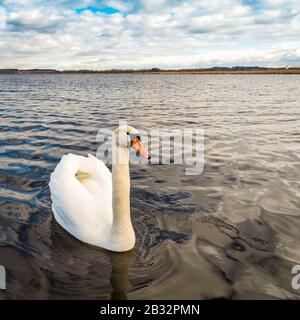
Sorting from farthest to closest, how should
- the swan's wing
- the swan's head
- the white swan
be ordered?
the swan's wing
the white swan
the swan's head

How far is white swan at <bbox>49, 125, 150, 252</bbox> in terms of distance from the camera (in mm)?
5543

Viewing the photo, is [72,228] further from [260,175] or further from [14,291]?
[260,175]

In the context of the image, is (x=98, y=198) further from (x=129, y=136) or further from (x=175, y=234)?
Answer: (x=129, y=136)

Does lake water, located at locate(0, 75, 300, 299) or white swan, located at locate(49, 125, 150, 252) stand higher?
white swan, located at locate(49, 125, 150, 252)

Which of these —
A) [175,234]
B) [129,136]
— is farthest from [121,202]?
[175,234]

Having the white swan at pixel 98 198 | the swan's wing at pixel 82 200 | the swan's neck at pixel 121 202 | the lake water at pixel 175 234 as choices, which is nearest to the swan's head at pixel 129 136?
the white swan at pixel 98 198

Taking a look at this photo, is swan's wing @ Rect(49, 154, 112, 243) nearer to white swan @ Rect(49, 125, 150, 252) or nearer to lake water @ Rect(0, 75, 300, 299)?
white swan @ Rect(49, 125, 150, 252)

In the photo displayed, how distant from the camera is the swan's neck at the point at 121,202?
556 centimetres

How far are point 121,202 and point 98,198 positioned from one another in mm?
1204

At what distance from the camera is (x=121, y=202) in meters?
5.77

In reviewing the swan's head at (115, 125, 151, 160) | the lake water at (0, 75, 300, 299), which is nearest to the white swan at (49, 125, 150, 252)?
the swan's head at (115, 125, 151, 160)

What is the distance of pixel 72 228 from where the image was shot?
664 centimetres
